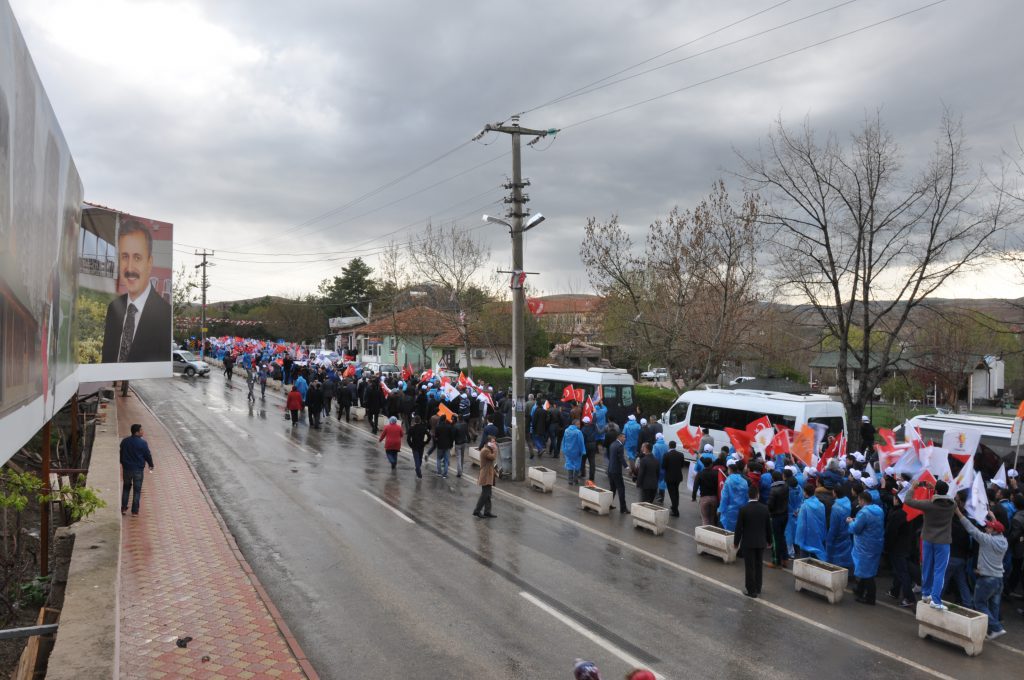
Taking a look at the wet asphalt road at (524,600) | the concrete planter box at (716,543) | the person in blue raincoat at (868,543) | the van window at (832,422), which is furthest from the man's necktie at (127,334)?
the van window at (832,422)

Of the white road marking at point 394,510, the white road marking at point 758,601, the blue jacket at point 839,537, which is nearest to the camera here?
the white road marking at point 758,601

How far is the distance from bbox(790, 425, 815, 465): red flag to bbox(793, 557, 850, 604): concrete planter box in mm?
3669

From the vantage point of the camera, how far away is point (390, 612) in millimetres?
8703

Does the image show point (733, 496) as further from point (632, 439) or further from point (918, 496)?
point (632, 439)

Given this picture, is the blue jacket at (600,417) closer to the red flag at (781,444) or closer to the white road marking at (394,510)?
the red flag at (781,444)

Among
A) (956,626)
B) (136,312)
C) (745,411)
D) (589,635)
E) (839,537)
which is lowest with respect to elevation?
Result: (589,635)

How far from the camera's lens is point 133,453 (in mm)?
12492

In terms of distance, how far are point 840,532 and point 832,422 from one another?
8.02 metres

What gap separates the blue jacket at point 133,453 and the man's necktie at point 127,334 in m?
7.38

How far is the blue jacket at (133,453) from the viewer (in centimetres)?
1243

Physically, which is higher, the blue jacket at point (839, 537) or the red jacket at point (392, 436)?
the red jacket at point (392, 436)

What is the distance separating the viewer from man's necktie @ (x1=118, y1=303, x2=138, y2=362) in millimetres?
18875

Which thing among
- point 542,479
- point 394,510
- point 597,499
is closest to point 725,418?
point 542,479

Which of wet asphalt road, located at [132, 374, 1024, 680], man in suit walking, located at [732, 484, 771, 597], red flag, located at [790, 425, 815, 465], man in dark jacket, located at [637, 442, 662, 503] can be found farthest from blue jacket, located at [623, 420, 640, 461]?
man in suit walking, located at [732, 484, 771, 597]
